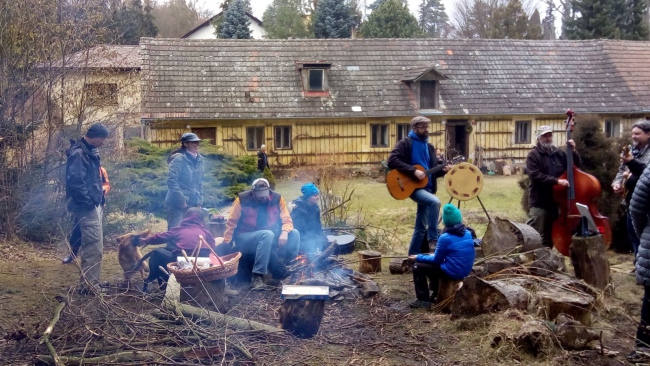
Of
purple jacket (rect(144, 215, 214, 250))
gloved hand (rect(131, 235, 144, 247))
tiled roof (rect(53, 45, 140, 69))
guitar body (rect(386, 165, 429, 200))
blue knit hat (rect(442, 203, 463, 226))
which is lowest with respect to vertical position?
gloved hand (rect(131, 235, 144, 247))

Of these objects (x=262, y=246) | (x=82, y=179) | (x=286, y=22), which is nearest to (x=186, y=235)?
(x=262, y=246)

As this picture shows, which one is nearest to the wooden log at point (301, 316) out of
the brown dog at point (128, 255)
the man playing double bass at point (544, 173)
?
the brown dog at point (128, 255)

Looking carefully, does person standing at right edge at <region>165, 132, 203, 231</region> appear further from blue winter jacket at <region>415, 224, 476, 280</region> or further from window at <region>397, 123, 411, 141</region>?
window at <region>397, 123, 411, 141</region>

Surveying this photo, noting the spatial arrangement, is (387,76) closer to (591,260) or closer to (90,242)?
(591,260)

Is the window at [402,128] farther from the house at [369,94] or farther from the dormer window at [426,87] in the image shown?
the dormer window at [426,87]

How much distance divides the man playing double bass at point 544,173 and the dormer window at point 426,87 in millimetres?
16657

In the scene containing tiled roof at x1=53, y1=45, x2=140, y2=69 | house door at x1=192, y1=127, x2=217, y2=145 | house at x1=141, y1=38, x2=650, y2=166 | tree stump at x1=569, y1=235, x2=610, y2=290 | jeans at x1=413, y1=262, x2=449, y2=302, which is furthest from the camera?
house at x1=141, y1=38, x2=650, y2=166

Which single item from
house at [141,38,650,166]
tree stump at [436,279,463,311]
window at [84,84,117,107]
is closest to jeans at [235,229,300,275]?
tree stump at [436,279,463,311]

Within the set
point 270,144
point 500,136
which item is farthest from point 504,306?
point 500,136

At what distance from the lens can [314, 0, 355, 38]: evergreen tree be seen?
39.5 m

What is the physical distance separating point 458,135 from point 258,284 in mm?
19770

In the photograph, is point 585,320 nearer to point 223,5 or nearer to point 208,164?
point 208,164

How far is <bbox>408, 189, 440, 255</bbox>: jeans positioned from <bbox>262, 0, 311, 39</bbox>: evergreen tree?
33899 millimetres

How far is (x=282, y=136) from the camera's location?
80.6 feet
